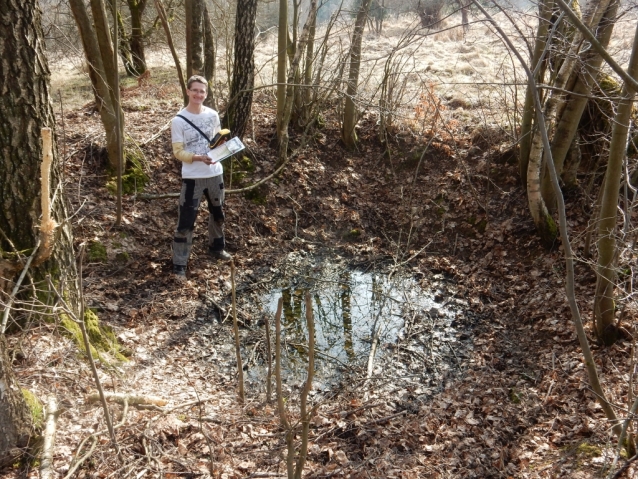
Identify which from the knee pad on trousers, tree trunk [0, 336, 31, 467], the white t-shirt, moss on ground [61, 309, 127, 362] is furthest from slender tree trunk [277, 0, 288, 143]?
tree trunk [0, 336, 31, 467]

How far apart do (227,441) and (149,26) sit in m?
13.5

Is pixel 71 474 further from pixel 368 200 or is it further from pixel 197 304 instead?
pixel 368 200

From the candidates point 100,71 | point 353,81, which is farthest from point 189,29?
point 353,81

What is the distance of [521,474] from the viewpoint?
365cm

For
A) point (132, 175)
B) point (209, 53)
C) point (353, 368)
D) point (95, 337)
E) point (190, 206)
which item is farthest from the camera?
point (209, 53)

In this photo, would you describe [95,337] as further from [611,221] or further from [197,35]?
[197,35]

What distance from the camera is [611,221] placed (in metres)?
4.18

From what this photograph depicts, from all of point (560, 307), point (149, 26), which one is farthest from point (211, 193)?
point (149, 26)

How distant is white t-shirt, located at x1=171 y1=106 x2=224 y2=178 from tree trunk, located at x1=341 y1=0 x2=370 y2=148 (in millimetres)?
2685

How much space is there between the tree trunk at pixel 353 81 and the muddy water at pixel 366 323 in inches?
111

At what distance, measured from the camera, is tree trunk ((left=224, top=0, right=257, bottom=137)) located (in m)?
7.79

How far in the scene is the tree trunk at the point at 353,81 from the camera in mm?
8267

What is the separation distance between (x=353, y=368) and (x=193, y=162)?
279cm

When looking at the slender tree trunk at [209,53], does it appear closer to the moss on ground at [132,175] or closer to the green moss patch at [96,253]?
the moss on ground at [132,175]
